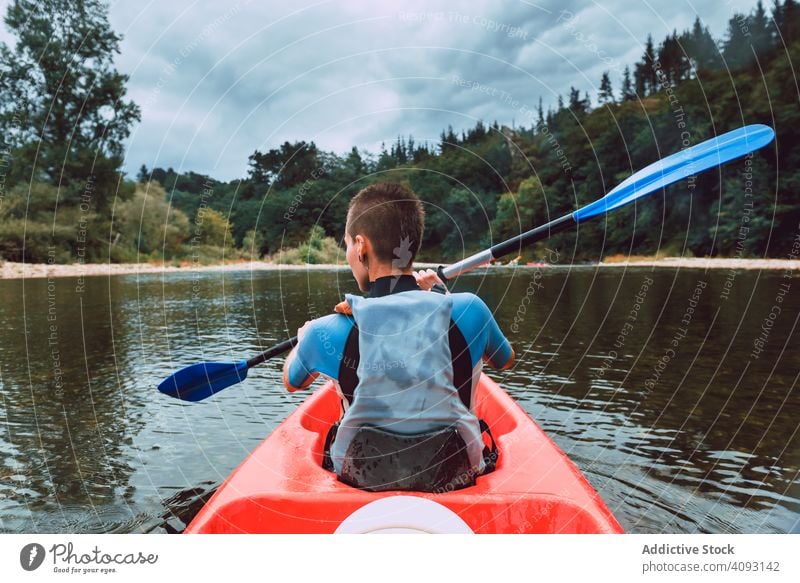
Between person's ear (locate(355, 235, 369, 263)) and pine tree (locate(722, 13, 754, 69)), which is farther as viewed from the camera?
pine tree (locate(722, 13, 754, 69))

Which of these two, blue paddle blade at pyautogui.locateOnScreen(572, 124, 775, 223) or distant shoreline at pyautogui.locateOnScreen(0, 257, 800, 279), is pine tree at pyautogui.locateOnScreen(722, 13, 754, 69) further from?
blue paddle blade at pyautogui.locateOnScreen(572, 124, 775, 223)

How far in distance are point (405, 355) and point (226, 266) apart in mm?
35228

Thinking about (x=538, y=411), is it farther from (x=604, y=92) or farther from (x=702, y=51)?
(x=702, y=51)

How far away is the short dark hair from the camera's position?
2.11 meters

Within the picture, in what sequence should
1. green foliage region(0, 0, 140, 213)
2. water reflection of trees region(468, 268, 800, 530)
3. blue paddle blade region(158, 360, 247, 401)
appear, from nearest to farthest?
blue paddle blade region(158, 360, 247, 401), water reflection of trees region(468, 268, 800, 530), green foliage region(0, 0, 140, 213)

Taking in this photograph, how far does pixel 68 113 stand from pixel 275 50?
26.3 meters

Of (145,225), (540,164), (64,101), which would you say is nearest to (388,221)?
(540,164)

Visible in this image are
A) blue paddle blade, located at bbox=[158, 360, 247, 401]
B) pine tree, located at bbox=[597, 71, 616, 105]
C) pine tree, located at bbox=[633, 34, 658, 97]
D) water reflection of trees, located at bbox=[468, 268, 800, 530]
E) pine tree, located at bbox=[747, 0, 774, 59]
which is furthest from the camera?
pine tree, located at bbox=[747, 0, 774, 59]

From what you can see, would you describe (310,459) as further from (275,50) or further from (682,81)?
(682,81)

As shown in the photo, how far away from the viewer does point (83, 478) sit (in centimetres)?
446
